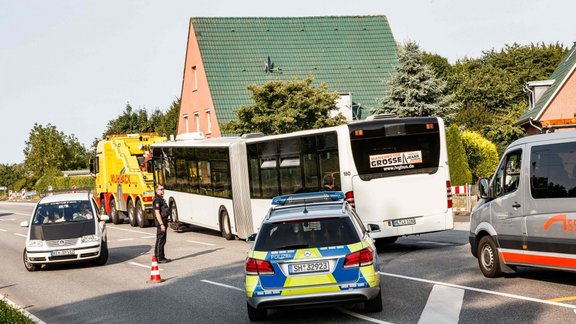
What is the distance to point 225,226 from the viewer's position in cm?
2678

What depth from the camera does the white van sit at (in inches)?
487

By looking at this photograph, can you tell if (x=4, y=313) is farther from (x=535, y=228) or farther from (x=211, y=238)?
(x=211, y=238)

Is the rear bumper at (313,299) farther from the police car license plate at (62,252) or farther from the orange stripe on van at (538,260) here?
the police car license plate at (62,252)

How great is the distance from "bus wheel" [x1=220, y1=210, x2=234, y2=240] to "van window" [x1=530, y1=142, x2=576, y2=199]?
14396mm

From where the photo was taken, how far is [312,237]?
36.2 feet

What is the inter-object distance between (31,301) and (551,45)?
65792 mm

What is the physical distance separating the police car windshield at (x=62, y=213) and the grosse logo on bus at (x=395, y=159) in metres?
7.16

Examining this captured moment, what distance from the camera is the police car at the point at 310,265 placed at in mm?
10727

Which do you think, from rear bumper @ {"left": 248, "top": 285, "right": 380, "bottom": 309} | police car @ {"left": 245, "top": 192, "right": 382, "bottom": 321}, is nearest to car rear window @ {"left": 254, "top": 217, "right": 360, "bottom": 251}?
police car @ {"left": 245, "top": 192, "right": 382, "bottom": 321}

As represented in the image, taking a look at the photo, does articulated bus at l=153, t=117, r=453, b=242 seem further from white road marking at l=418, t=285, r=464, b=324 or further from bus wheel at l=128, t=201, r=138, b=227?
bus wheel at l=128, t=201, r=138, b=227

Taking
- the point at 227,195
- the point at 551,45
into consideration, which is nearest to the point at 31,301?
the point at 227,195

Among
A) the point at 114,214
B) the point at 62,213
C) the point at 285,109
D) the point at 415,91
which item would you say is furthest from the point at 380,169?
the point at 415,91

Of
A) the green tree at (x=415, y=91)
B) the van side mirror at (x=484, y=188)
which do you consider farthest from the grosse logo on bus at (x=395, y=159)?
the green tree at (x=415, y=91)

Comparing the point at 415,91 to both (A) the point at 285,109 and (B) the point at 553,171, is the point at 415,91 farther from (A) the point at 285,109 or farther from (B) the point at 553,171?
(B) the point at 553,171
